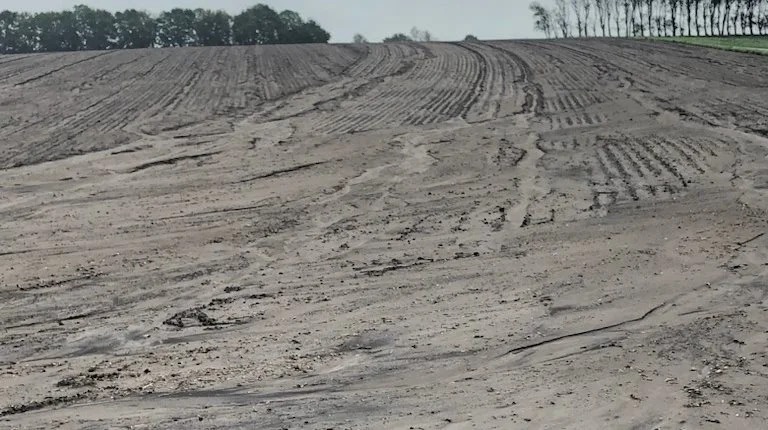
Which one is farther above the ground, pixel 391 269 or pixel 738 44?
pixel 738 44

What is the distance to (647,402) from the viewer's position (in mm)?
5398

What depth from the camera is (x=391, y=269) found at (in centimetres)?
872

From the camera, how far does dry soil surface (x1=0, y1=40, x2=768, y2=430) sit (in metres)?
5.64

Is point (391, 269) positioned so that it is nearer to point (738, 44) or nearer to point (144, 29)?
point (738, 44)

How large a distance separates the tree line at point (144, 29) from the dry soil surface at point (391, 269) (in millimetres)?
55344

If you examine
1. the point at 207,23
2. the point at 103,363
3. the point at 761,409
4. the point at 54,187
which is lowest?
the point at 761,409

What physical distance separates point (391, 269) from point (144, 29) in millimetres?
71606

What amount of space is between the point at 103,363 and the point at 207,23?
7530 centimetres

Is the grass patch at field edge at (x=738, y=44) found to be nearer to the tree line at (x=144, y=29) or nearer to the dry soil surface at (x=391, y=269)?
the dry soil surface at (x=391, y=269)

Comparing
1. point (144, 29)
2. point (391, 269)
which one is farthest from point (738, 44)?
point (144, 29)

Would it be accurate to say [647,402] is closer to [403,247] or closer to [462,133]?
[403,247]

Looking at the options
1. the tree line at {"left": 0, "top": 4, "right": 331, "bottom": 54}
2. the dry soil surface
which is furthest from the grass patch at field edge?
the tree line at {"left": 0, "top": 4, "right": 331, "bottom": 54}

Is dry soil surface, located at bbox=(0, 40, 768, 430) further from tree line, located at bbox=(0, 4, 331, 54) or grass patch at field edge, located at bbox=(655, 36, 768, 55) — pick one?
tree line, located at bbox=(0, 4, 331, 54)

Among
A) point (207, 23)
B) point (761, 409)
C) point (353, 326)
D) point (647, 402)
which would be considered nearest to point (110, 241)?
point (353, 326)
